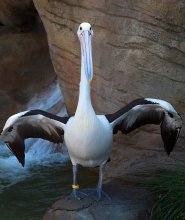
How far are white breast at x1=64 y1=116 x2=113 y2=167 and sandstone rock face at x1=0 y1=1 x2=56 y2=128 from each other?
Answer: 4.56 meters

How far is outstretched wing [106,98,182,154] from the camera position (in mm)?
5168

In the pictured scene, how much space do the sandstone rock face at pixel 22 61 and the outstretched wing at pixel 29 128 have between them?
418 centimetres

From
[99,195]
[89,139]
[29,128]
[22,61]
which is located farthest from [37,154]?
[89,139]

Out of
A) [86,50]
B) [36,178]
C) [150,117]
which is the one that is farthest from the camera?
[36,178]

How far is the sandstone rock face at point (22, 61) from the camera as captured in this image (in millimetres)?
9797

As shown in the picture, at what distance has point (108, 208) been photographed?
496 cm

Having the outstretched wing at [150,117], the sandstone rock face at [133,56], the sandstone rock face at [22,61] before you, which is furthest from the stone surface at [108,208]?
the sandstone rock face at [22,61]

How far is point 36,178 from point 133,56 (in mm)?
1969

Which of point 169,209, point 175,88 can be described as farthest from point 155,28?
point 169,209

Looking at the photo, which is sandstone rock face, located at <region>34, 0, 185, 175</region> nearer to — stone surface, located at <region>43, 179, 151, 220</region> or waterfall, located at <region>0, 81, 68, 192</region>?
stone surface, located at <region>43, 179, 151, 220</region>

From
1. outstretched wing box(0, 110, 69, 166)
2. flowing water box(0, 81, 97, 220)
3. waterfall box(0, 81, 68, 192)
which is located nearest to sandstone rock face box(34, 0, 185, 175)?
flowing water box(0, 81, 97, 220)

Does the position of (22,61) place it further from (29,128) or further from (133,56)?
(29,128)

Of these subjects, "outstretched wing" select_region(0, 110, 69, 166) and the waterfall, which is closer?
"outstretched wing" select_region(0, 110, 69, 166)

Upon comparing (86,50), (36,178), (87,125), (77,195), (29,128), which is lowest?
(36,178)
